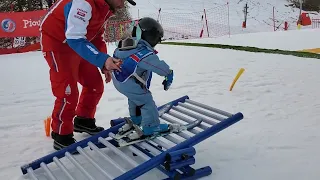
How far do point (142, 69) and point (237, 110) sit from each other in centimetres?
174

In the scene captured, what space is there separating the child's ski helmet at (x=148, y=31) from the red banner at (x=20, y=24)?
10732 millimetres

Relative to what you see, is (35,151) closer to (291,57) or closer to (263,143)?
(263,143)

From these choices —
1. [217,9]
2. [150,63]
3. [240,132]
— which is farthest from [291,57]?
[217,9]

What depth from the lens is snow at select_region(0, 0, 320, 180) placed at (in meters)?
2.66

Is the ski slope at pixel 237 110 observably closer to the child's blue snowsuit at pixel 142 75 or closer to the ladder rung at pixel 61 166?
the ladder rung at pixel 61 166

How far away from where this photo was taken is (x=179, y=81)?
565 cm

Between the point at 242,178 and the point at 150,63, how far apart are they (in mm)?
964

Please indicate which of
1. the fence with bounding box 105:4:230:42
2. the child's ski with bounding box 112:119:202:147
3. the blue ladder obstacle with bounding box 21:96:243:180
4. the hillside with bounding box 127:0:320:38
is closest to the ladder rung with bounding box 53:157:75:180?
the blue ladder obstacle with bounding box 21:96:243:180

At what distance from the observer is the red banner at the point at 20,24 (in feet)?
40.6

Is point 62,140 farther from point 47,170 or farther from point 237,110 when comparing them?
point 237,110

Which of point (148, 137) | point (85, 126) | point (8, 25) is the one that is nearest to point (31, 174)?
point (148, 137)

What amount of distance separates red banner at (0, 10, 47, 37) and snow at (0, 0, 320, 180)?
5.02 meters

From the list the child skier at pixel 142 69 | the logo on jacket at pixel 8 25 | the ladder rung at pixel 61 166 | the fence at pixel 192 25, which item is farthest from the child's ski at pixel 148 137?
the fence at pixel 192 25

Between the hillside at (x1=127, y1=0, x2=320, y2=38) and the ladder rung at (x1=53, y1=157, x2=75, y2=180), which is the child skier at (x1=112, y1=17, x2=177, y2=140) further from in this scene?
the hillside at (x1=127, y1=0, x2=320, y2=38)
